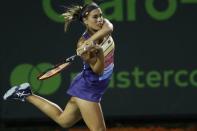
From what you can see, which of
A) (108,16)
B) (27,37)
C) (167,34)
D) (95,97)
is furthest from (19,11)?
(95,97)

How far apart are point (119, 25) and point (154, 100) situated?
1051mm

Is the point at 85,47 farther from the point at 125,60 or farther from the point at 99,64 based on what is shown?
the point at 125,60

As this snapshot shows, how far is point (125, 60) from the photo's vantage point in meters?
11.4

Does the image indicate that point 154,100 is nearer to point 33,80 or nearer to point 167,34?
point 167,34

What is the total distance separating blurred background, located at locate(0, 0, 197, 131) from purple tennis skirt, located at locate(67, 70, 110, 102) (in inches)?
94.5

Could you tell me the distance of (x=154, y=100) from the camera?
11438mm

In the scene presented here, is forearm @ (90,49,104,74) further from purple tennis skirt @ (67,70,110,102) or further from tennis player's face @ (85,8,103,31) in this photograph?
tennis player's face @ (85,8,103,31)

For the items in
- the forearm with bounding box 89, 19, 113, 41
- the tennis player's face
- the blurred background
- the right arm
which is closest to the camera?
the right arm

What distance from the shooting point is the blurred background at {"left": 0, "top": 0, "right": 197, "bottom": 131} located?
11172 millimetres

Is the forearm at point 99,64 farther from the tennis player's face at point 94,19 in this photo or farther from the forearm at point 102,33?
the tennis player's face at point 94,19

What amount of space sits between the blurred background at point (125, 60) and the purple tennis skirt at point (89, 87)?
2.40m

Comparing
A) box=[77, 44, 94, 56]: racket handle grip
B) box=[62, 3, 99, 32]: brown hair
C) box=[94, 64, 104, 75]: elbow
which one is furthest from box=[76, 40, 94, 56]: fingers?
box=[62, 3, 99, 32]: brown hair

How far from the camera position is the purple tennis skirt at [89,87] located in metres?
8.75

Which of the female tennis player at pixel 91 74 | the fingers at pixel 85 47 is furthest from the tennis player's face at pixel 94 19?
the fingers at pixel 85 47
